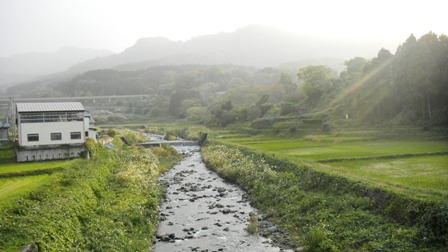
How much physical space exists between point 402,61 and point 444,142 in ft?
63.2

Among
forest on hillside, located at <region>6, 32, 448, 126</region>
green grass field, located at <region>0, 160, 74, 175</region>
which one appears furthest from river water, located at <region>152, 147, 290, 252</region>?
forest on hillside, located at <region>6, 32, 448, 126</region>

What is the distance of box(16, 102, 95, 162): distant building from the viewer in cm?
3741

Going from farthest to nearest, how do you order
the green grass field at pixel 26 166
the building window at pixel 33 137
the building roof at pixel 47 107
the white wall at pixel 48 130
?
the building roof at pixel 47 107, the building window at pixel 33 137, the white wall at pixel 48 130, the green grass field at pixel 26 166

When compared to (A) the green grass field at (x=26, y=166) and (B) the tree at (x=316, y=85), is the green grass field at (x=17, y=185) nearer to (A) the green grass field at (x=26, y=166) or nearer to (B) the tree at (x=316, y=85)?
(A) the green grass field at (x=26, y=166)

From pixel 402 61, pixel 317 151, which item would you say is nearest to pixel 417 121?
pixel 402 61

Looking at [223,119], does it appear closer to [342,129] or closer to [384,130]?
[342,129]

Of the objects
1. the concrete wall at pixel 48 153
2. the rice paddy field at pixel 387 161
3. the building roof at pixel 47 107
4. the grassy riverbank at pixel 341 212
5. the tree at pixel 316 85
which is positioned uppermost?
the tree at pixel 316 85

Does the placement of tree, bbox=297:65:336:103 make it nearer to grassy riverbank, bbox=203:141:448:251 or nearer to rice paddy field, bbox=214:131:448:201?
rice paddy field, bbox=214:131:448:201

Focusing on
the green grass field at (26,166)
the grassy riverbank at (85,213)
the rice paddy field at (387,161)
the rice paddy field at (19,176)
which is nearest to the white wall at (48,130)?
the rice paddy field at (19,176)

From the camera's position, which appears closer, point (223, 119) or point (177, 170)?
point (177, 170)

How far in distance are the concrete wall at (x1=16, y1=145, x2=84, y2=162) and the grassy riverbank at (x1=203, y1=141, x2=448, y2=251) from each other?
19.8 m

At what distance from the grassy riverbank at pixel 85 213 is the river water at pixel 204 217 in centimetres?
133

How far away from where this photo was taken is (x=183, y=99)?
14738 centimetres

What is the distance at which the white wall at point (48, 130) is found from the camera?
39125 millimetres
